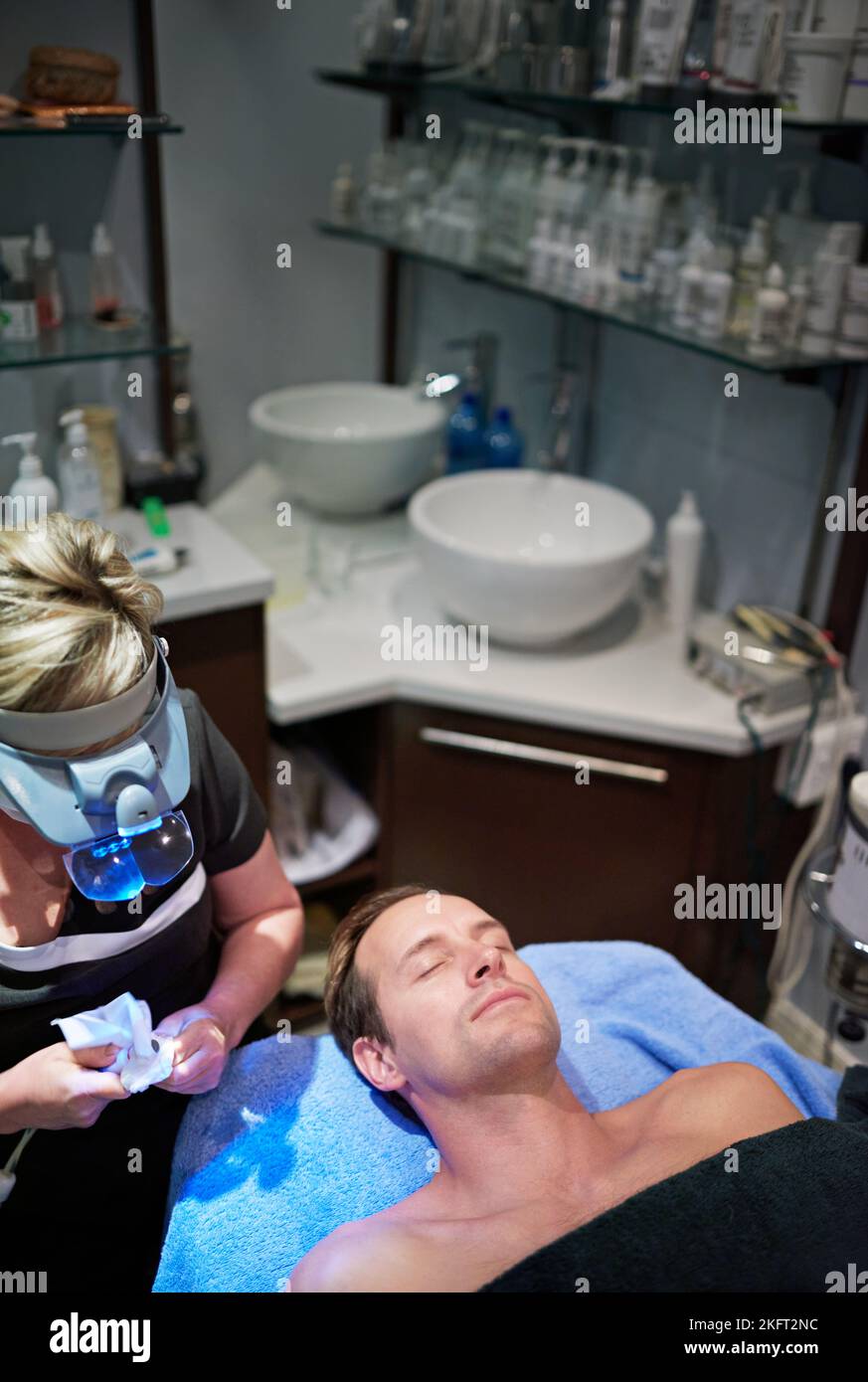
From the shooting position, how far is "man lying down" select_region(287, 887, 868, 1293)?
1146 mm

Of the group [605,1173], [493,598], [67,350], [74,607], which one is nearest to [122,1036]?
[74,607]

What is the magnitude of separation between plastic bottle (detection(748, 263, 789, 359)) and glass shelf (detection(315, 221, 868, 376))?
0.02m

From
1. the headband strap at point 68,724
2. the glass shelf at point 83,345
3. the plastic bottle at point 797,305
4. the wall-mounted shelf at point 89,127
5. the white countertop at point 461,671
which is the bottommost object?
the white countertop at point 461,671

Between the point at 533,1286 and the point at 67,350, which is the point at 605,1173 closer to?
the point at 533,1286

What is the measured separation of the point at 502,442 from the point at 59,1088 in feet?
6.00

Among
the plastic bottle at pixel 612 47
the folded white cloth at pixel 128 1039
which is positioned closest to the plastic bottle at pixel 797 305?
the plastic bottle at pixel 612 47

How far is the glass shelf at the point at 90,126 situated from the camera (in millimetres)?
1923

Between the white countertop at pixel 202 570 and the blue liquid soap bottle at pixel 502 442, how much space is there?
64cm

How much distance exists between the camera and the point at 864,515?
2.08 m

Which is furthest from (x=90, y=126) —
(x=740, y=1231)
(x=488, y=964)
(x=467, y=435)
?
(x=740, y=1231)

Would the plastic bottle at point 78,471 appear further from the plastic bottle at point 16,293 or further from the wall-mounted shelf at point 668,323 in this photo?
the wall-mounted shelf at point 668,323

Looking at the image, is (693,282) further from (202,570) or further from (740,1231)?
(740,1231)

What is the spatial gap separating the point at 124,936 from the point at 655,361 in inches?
64.5

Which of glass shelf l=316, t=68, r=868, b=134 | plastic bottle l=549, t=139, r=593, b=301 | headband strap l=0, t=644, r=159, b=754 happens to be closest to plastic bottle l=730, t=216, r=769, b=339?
glass shelf l=316, t=68, r=868, b=134
